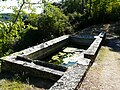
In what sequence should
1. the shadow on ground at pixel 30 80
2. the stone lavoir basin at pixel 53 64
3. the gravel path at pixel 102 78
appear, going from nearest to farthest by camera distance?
the stone lavoir basin at pixel 53 64, the gravel path at pixel 102 78, the shadow on ground at pixel 30 80

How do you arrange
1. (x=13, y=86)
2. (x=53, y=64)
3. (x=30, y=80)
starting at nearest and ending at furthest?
(x=13, y=86)
(x=30, y=80)
(x=53, y=64)

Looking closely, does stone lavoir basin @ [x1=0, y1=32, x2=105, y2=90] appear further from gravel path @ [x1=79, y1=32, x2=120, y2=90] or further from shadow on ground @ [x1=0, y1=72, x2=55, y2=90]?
gravel path @ [x1=79, y1=32, x2=120, y2=90]

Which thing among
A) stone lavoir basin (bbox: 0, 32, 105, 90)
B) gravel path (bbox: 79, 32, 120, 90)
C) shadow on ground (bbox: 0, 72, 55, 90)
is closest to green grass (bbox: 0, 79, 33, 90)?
shadow on ground (bbox: 0, 72, 55, 90)

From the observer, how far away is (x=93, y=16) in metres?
24.9

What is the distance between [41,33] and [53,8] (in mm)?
13004

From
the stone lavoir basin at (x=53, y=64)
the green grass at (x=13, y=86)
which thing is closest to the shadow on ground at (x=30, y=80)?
the stone lavoir basin at (x=53, y=64)

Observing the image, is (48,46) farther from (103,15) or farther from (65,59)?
(103,15)

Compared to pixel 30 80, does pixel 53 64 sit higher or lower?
higher

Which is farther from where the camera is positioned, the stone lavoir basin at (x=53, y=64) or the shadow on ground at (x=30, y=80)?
the shadow on ground at (x=30, y=80)

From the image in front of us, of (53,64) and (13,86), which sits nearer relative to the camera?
(13,86)

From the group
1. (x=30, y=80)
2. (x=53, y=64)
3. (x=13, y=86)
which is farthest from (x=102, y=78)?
(x=13, y=86)

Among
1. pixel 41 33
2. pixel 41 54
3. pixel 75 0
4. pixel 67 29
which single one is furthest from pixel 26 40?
pixel 75 0

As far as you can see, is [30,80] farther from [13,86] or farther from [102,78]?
[102,78]

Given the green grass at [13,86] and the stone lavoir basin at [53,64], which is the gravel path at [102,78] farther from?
the green grass at [13,86]
